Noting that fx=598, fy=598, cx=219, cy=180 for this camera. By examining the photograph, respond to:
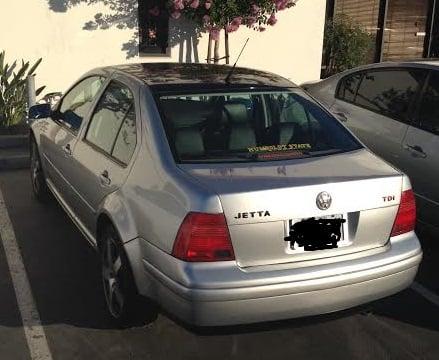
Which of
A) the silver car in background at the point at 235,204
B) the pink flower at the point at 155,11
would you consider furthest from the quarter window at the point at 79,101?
the pink flower at the point at 155,11

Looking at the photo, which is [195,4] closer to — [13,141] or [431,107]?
[13,141]

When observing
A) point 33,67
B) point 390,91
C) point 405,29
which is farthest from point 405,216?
point 405,29

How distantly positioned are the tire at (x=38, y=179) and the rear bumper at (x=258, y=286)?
9.00ft

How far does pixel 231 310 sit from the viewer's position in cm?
276

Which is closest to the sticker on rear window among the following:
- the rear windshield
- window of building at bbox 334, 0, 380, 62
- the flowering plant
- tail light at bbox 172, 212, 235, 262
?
the rear windshield

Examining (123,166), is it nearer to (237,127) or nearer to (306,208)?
(237,127)

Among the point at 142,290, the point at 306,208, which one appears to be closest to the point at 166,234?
the point at 142,290

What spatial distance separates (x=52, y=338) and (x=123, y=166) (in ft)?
3.52

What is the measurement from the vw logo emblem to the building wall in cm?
692

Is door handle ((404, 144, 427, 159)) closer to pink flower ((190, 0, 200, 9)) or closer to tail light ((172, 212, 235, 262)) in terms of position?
tail light ((172, 212, 235, 262))

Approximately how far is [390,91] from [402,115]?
34 centimetres

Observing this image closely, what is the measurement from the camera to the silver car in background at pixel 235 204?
279cm

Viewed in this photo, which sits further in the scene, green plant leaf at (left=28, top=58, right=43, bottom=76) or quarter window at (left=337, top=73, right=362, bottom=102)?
green plant leaf at (left=28, top=58, right=43, bottom=76)

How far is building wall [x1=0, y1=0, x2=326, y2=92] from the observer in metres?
8.62
